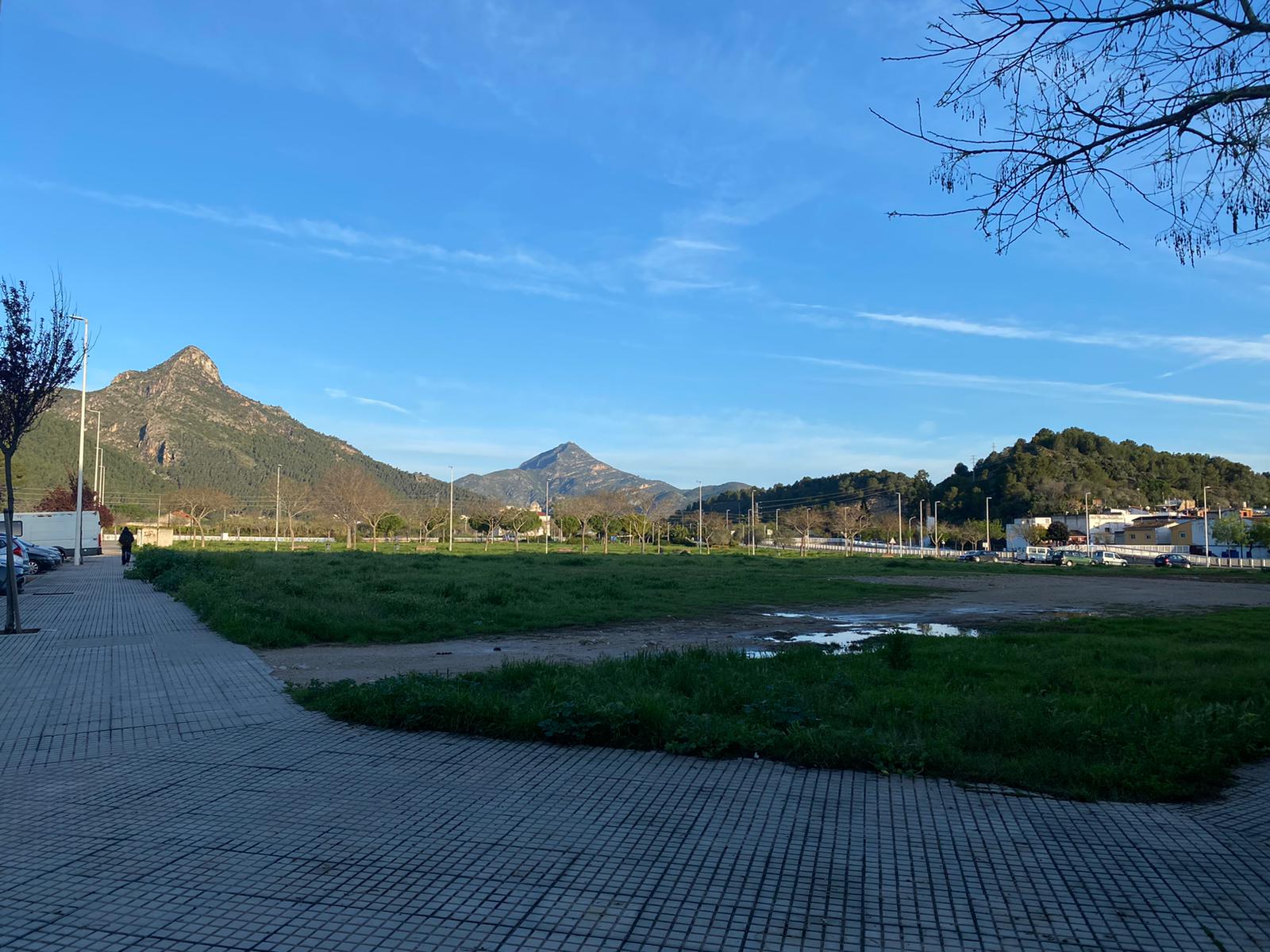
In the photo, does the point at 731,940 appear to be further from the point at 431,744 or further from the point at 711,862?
the point at 431,744

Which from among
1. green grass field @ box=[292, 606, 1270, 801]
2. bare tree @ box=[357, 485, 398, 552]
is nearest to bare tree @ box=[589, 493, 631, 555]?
bare tree @ box=[357, 485, 398, 552]

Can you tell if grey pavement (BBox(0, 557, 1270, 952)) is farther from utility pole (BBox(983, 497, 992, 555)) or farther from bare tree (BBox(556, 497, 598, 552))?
utility pole (BBox(983, 497, 992, 555))

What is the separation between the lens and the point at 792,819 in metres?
4.93

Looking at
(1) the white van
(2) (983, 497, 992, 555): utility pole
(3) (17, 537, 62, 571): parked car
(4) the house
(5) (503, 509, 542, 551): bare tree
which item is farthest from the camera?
(4) the house

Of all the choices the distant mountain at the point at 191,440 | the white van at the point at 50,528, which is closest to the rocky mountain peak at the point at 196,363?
the distant mountain at the point at 191,440

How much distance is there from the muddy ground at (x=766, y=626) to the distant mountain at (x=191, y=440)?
9182cm

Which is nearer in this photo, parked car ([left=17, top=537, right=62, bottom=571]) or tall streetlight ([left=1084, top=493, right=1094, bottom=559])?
parked car ([left=17, top=537, right=62, bottom=571])

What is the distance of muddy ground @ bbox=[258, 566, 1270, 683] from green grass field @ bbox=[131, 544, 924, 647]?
0.90 m

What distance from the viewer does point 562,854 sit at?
14.4 ft

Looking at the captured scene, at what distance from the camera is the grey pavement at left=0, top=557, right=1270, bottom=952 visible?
11.7ft

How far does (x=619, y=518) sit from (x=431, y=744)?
280 feet

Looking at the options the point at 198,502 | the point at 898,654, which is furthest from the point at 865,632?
the point at 198,502

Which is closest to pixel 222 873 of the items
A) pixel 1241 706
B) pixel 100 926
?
pixel 100 926

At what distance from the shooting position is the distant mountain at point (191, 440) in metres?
117
